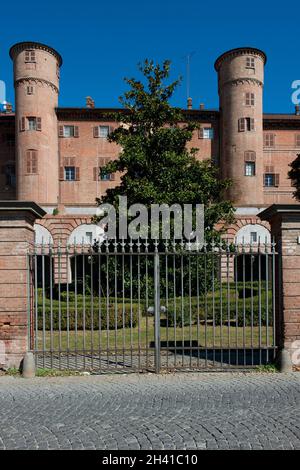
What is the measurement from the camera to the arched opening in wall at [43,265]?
790 cm

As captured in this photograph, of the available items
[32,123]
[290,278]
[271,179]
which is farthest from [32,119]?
[290,278]

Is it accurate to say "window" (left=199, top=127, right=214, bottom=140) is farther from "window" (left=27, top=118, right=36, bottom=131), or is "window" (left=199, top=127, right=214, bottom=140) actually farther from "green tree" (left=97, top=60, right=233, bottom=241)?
"green tree" (left=97, top=60, right=233, bottom=241)

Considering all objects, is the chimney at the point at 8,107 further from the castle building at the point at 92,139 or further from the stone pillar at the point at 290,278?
the stone pillar at the point at 290,278

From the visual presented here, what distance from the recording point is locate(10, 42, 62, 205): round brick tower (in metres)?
34.9

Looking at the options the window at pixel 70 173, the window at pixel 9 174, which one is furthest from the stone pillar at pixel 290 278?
the window at pixel 9 174

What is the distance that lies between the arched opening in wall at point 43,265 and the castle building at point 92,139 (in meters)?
7.15

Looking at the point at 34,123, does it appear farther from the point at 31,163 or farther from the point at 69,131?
the point at 69,131

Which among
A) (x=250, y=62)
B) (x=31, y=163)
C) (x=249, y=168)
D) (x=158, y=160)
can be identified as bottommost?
(x=158, y=160)

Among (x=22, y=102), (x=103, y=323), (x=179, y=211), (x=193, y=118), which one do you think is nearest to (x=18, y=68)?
(x=22, y=102)

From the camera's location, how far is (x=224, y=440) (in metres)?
4.77

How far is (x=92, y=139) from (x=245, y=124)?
1306 centimetres

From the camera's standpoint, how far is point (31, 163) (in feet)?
115

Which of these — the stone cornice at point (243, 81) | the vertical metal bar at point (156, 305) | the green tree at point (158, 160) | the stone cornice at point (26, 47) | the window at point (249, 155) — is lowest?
the vertical metal bar at point (156, 305)

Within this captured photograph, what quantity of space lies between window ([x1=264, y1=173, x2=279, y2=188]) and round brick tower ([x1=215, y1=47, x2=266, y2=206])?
3011 millimetres
